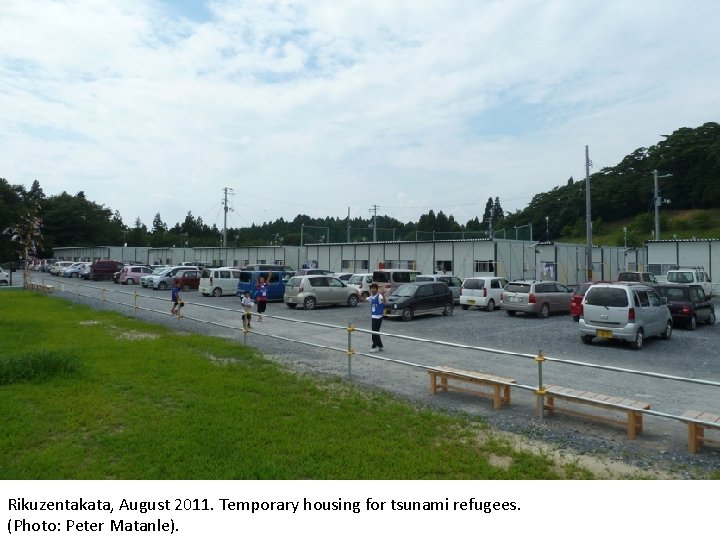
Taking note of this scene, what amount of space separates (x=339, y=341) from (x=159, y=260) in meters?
60.3

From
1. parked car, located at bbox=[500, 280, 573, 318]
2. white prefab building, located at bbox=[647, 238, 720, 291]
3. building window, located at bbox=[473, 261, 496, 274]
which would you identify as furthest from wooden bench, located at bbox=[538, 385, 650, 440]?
white prefab building, located at bbox=[647, 238, 720, 291]

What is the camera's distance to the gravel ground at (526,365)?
6566 millimetres

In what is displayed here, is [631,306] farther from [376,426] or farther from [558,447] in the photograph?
[376,426]

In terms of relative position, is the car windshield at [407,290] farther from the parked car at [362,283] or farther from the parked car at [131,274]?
the parked car at [131,274]

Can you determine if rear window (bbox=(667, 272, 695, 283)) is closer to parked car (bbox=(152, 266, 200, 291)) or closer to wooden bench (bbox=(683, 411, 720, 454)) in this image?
wooden bench (bbox=(683, 411, 720, 454))

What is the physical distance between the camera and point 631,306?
46.9 feet

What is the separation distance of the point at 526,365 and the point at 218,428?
24.4 feet

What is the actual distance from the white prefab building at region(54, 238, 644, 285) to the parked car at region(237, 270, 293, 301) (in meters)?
13.2

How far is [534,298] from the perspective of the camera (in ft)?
72.2

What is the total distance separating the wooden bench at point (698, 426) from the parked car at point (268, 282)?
2342cm

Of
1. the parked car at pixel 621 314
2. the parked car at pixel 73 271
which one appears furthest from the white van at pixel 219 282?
the parked car at pixel 73 271

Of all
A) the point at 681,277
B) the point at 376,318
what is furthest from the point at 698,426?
the point at 681,277

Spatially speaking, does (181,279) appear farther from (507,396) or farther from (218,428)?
(218,428)

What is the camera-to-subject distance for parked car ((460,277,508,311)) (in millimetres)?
24766
